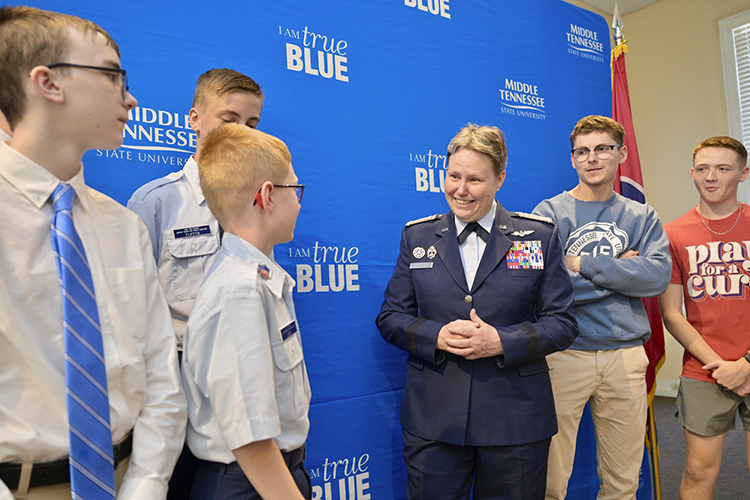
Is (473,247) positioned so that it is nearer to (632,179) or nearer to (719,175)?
(719,175)

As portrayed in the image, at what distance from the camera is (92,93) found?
3.40ft

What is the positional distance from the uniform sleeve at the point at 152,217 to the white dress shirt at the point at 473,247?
0.98 m

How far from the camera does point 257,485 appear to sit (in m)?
1.04

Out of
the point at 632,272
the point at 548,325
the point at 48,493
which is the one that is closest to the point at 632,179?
the point at 632,272

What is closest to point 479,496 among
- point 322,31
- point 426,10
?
point 322,31

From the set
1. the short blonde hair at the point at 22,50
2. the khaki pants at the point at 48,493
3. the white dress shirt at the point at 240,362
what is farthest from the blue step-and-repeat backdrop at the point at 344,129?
the khaki pants at the point at 48,493

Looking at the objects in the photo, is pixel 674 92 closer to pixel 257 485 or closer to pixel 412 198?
pixel 412 198

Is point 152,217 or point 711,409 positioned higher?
point 152,217

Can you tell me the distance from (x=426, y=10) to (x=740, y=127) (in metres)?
3.91

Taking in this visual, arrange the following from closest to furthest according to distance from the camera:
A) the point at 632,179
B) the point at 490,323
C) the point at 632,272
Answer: the point at 490,323 → the point at 632,272 → the point at 632,179

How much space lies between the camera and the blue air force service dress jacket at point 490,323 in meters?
1.67

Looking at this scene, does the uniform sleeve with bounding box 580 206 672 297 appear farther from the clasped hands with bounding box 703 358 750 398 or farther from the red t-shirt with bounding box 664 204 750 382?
the clasped hands with bounding box 703 358 750 398

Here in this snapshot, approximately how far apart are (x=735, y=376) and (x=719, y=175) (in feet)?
2.96

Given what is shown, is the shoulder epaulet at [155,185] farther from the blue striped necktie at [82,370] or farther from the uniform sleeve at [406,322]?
the uniform sleeve at [406,322]
